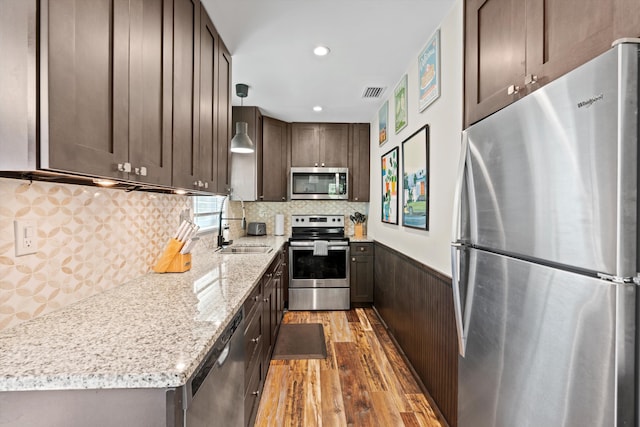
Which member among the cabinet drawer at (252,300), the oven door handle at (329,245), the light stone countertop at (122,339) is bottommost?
the cabinet drawer at (252,300)

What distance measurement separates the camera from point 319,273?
400 centimetres

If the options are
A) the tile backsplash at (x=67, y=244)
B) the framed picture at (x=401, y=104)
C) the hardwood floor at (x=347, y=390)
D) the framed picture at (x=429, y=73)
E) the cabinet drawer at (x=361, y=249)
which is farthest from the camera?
the cabinet drawer at (x=361, y=249)

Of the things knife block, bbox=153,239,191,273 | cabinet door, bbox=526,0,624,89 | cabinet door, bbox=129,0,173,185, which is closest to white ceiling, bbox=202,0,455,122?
cabinet door, bbox=129,0,173,185

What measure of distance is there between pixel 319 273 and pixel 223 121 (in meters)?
2.34

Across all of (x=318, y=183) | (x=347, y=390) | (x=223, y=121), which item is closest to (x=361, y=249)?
(x=318, y=183)

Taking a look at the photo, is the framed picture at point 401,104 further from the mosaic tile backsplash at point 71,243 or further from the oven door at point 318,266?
the mosaic tile backsplash at point 71,243

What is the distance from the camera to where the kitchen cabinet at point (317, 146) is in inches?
171

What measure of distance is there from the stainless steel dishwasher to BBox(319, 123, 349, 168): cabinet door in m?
3.19

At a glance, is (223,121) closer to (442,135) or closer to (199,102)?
(199,102)

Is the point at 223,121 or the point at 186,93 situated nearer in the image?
the point at 186,93

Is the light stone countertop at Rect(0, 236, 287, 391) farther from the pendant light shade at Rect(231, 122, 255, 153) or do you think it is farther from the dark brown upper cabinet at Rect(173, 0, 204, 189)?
the pendant light shade at Rect(231, 122, 255, 153)

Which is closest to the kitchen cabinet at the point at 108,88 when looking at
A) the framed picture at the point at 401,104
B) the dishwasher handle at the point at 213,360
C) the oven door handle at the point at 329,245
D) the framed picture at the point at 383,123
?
the dishwasher handle at the point at 213,360

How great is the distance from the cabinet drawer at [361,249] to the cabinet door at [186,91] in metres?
2.66

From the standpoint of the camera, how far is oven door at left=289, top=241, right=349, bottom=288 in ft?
13.0
